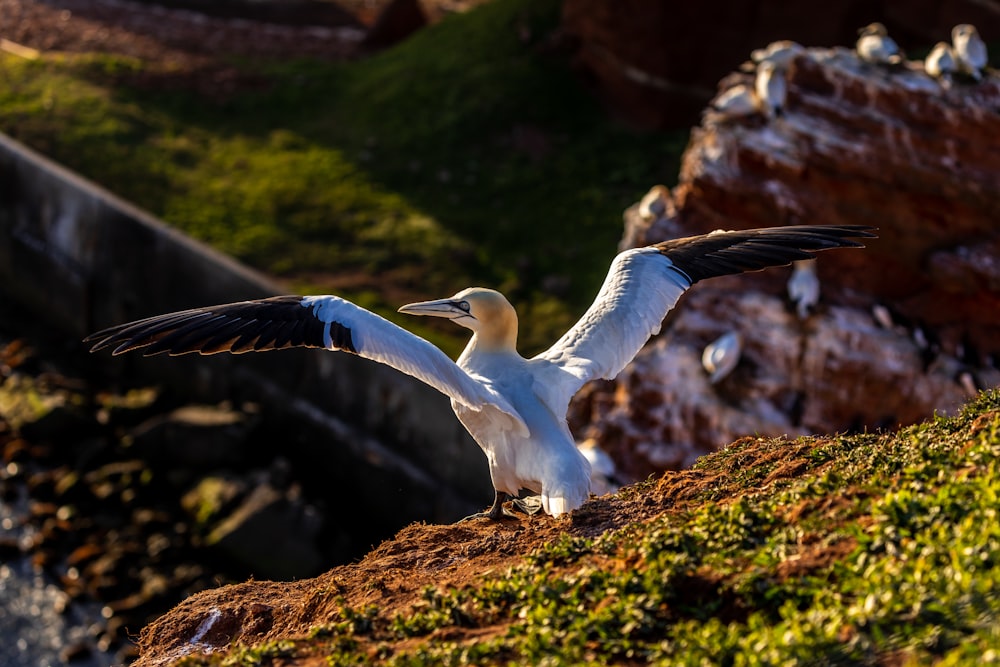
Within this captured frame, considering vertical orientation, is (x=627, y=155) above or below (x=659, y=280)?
below

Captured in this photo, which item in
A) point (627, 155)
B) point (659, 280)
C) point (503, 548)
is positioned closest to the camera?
point (503, 548)

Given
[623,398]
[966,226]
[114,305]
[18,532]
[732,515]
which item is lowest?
[18,532]

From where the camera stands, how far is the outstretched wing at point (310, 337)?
7.73 metres

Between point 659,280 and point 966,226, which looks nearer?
point 659,280

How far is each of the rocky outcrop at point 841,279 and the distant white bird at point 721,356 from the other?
282mm

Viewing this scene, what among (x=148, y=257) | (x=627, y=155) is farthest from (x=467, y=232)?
(x=148, y=257)

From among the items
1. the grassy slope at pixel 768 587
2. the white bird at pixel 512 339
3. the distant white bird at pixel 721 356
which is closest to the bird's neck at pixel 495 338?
the white bird at pixel 512 339

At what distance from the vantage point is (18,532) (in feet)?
57.6

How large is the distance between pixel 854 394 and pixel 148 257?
11451mm

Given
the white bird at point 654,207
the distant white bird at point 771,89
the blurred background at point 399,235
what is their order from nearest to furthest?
the distant white bird at point 771,89 → the blurred background at point 399,235 → the white bird at point 654,207

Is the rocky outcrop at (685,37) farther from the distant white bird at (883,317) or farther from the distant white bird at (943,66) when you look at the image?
the distant white bird at (883,317)

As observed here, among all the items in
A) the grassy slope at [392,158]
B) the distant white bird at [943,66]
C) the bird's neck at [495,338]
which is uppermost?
the distant white bird at [943,66]

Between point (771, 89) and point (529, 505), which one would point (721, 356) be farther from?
point (529, 505)

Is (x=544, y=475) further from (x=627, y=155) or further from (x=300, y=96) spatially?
(x=300, y=96)
